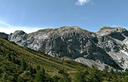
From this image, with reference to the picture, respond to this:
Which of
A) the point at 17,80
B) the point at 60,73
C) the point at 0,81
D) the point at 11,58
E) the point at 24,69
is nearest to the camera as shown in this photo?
the point at 0,81

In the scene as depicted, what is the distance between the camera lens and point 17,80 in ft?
352

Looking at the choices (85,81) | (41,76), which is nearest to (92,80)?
(85,81)

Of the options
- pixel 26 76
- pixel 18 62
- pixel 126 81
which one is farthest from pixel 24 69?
pixel 126 81

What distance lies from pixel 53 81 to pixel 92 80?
1610 centimetres

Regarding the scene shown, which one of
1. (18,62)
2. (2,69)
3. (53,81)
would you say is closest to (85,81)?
(53,81)

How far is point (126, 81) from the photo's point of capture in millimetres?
110250

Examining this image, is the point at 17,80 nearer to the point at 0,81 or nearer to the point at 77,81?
the point at 0,81

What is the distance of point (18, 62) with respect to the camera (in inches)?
6816

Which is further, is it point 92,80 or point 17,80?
point 92,80

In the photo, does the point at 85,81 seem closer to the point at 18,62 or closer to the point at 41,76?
the point at 41,76

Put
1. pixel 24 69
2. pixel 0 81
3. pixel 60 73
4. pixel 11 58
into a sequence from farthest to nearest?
1. pixel 60 73
2. pixel 11 58
3. pixel 24 69
4. pixel 0 81

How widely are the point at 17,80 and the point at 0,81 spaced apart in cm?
1312

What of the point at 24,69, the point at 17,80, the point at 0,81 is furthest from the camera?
the point at 24,69

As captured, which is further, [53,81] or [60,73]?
[60,73]
